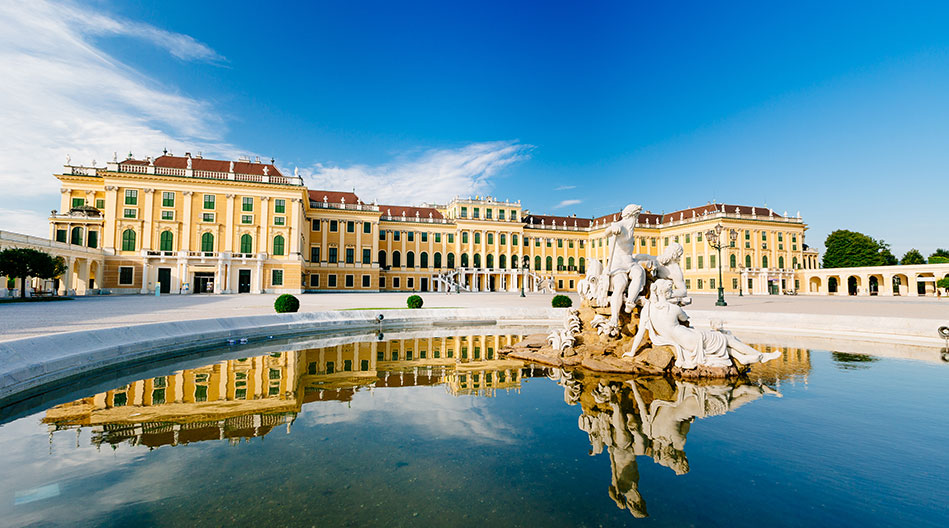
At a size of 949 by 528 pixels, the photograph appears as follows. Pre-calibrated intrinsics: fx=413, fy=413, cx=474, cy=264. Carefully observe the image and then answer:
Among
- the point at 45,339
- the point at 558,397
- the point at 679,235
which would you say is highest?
the point at 679,235

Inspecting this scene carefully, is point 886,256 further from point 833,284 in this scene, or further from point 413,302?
point 413,302

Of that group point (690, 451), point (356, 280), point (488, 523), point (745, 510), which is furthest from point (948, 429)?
point (356, 280)

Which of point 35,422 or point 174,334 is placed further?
point 174,334

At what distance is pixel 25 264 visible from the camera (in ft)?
70.9

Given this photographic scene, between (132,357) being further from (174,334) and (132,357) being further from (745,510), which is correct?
(745,510)

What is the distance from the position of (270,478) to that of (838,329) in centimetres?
1522

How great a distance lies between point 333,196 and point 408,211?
1013 centimetres

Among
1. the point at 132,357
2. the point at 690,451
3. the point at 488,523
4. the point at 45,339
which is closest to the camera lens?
the point at 488,523

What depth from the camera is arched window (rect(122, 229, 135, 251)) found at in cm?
3456

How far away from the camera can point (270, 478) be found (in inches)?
139

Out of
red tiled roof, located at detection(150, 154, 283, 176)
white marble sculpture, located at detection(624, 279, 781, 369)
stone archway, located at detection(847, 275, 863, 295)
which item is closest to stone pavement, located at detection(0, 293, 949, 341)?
white marble sculpture, located at detection(624, 279, 781, 369)

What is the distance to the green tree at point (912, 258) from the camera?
5975 cm

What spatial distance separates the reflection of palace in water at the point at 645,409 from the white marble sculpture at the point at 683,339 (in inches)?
15.0

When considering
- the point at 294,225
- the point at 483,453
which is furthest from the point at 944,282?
the point at 294,225
